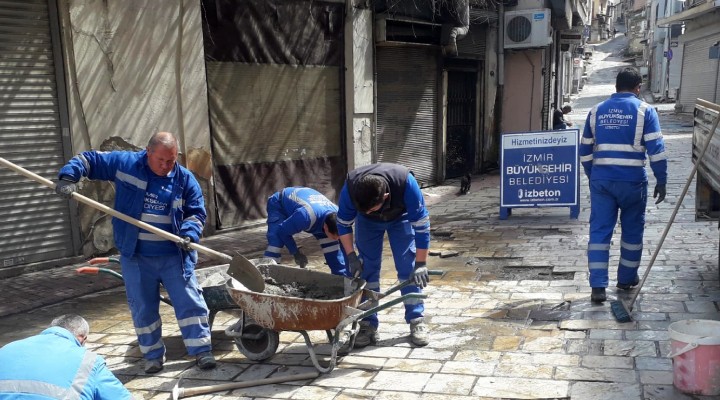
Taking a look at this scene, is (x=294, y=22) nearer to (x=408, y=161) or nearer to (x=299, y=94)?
(x=299, y=94)

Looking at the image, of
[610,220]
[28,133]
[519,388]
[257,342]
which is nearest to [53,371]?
[257,342]

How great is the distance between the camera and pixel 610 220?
575cm

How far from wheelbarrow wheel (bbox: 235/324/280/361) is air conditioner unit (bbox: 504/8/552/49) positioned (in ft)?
40.8

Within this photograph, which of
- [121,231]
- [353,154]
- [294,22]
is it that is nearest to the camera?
[121,231]

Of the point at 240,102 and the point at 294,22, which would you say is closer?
the point at 240,102

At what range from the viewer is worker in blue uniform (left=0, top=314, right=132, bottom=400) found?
249 cm

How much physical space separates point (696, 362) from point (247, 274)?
304 centimetres

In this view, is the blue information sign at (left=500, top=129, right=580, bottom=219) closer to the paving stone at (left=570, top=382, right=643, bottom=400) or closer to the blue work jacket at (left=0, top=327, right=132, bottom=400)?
the paving stone at (left=570, top=382, right=643, bottom=400)

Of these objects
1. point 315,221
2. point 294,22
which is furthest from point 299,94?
point 315,221

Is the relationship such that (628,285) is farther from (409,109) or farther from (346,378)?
(409,109)

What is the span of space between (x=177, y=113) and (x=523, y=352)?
6.01 meters

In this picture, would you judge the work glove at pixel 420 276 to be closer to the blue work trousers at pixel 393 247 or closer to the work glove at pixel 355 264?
the blue work trousers at pixel 393 247

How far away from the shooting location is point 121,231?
466 cm

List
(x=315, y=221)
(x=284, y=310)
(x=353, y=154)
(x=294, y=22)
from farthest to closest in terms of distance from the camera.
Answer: (x=353, y=154) < (x=294, y=22) < (x=315, y=221) < (x=284, y=310)
